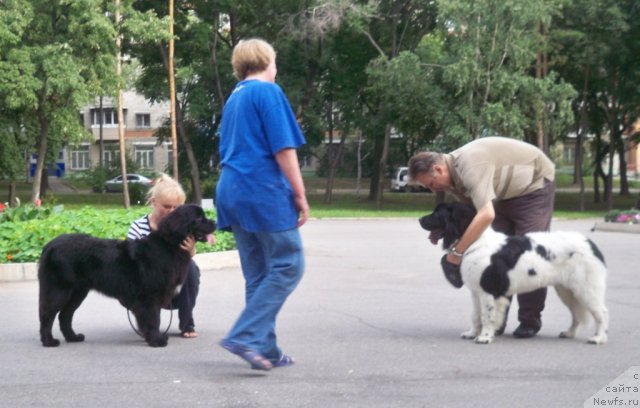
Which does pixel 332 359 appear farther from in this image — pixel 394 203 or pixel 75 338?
pixel 394 203

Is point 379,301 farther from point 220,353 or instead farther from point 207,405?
point 207,405

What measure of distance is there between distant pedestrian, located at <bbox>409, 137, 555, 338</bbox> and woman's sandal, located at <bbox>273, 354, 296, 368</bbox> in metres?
1.69

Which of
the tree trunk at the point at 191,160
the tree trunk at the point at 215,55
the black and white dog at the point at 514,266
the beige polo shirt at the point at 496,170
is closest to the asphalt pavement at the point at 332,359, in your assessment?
the black and white dog at the point at 514,266

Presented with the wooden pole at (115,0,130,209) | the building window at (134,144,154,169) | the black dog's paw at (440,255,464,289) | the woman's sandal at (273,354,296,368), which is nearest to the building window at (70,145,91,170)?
the building window at (134,144,154,169)

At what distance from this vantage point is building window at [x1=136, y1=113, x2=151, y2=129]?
102188mm

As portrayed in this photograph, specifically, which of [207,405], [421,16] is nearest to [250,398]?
[207,405]

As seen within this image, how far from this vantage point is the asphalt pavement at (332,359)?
6.24m

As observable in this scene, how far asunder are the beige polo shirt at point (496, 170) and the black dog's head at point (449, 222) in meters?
0.15

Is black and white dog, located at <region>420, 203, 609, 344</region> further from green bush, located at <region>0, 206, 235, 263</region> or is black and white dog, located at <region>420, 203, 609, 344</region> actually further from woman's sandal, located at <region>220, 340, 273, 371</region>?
green bush, located at <region>0, 206, 235, 263</region>

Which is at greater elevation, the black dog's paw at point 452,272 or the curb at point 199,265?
the black dog's paw at point 452,272

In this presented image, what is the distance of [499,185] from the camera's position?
8.36m

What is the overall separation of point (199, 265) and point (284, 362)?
7.18 meters

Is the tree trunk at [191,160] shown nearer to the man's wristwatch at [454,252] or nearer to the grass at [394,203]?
the grass at [394,203]

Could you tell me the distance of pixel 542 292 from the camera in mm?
8648
